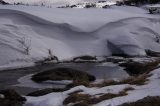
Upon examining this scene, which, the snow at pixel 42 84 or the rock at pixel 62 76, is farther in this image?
the rock at pixel 62 76

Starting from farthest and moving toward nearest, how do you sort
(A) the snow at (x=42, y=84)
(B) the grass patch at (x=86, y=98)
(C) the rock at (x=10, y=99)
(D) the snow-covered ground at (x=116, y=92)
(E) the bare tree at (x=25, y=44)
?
(E) the bare tree at (x=25, y=44) → (A) the snow at (x=42, y=84) → (C) the rock at (x=10, y=99) → (B) the grass patch at (x=86, y=98) → (D) the snow-covered ground at (x=116, y=92)

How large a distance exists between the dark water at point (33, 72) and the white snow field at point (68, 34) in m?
2.56

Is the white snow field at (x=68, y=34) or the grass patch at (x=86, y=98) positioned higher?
the grass patch at (x=86, y=98)

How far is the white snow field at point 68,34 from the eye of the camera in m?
27.7

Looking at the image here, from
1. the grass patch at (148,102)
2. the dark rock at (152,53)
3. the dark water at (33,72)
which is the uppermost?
the grass patch at (148,102)

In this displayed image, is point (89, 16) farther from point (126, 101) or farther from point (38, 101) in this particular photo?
point (126, 101)

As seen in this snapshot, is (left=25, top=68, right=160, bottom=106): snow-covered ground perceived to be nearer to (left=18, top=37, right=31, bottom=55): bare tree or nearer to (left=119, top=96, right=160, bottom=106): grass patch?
(left=119, top=96, right=160, bottom=106): grass patch

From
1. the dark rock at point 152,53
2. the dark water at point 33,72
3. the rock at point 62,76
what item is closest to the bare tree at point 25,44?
the dark water at point 33,72

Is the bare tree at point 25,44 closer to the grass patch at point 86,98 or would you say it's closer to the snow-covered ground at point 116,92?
the snow-covered ground at point 116,92

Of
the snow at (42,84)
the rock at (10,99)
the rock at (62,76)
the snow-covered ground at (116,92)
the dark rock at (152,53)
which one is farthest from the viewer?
the dark rock at (152,53)

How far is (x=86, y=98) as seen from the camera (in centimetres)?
1145

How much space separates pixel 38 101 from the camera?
1232 cm

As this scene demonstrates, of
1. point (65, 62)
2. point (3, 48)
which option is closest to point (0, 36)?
point (3, 48)

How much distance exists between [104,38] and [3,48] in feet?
28.6
